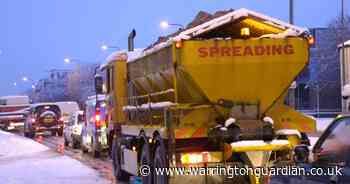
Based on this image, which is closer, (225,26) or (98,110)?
(225,26)

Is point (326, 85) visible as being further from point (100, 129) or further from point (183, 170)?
point (183, 170)

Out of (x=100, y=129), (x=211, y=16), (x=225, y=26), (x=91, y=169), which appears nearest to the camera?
(x=225, y=26)

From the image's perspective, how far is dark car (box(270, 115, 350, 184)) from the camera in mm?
6332

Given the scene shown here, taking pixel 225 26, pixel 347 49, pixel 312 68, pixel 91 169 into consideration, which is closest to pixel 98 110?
pixel 91 169

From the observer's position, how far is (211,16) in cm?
1356

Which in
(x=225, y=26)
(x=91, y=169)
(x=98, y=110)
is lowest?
(x=91, y=169)

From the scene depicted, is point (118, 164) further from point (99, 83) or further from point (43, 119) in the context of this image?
point (43, 119)

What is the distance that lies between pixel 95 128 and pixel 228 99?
1360 cm

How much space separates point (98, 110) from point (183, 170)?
1336 centimetres

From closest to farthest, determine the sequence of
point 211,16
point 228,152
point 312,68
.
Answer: point 228,152 < point 211,16 < point 312,68

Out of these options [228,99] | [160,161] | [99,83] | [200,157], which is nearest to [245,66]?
[228,99]

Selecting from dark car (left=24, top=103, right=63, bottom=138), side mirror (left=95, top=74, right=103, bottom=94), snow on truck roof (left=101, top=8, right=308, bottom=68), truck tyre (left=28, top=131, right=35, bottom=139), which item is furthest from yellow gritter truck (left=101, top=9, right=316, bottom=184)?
truck tyre (left=28, top=131, right=35, bottom=139)

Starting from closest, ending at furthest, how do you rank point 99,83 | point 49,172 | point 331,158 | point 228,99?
point 331,158, point 228,99, point 99,83, point 49,172

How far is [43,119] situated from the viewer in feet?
153
